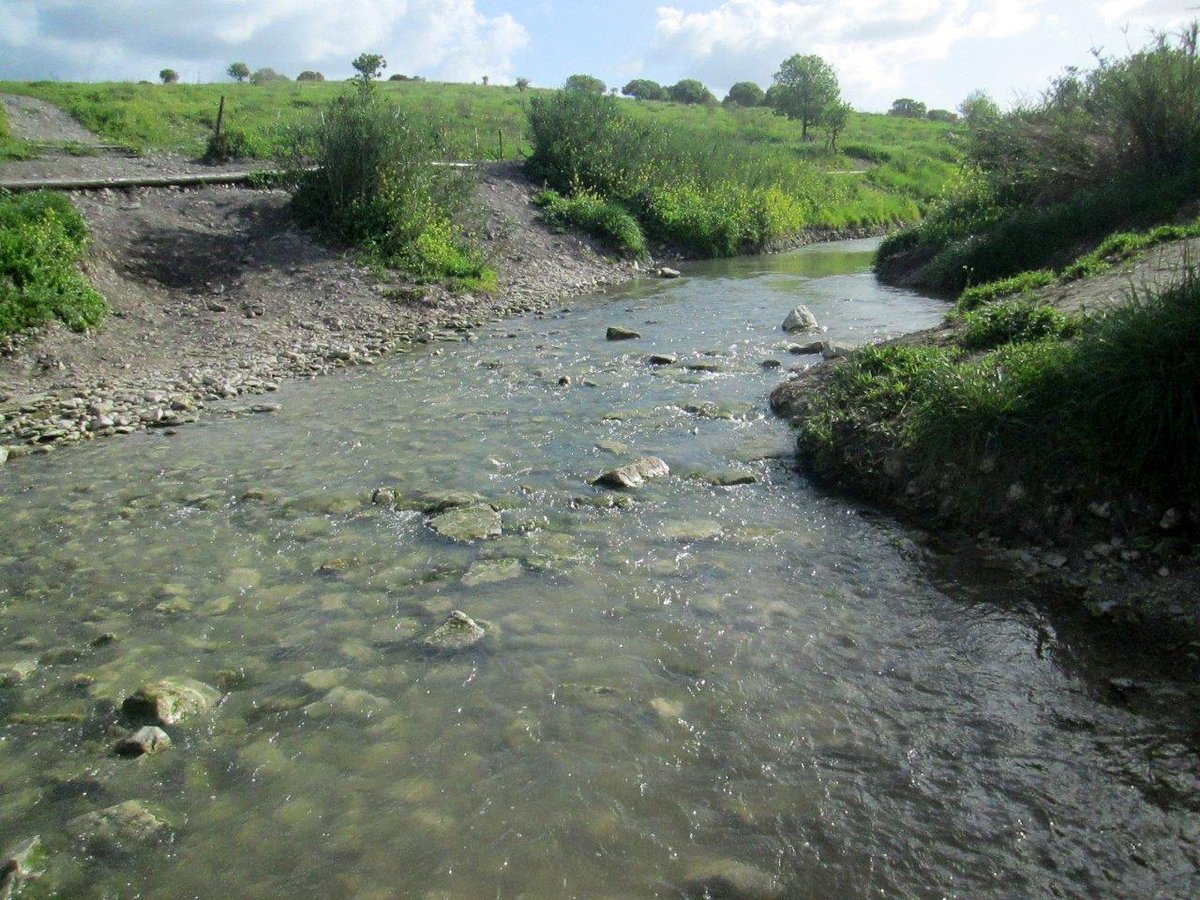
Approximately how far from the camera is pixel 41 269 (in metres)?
12.4

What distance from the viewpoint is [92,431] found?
9.52 metres

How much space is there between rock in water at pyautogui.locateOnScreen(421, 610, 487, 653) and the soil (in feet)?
19.7

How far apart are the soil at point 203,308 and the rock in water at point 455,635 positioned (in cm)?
601

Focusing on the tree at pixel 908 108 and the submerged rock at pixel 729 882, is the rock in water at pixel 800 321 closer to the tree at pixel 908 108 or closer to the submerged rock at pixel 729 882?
the submerged rock at pixel 729 882

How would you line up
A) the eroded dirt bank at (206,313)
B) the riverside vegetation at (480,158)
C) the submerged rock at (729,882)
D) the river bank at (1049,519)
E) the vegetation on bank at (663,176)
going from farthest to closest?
1. the vegetation on bank at (663,176)
2. the riverside vegetation at (480,158)
3. the eroded dirt bank at (206,313)
4. the river bank at (1049,519)
5. the submerged rock at (729,882)

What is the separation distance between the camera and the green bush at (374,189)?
18297mm

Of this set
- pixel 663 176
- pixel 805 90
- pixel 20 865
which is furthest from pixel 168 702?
pixel 805 90

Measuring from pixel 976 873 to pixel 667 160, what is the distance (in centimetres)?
3013

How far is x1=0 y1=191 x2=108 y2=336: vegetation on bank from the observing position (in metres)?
11.8

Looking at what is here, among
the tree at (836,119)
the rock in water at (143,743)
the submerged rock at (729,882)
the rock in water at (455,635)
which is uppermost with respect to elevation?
the tree at (836,119)

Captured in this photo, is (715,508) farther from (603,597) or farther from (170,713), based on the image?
(170,713)

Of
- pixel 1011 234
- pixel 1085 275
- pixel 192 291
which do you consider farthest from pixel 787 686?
pixel 1011 234

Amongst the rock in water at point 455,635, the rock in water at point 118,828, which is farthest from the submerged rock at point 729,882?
the rock in water at point 118,828

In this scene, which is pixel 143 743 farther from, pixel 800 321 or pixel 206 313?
pixel 800 321
